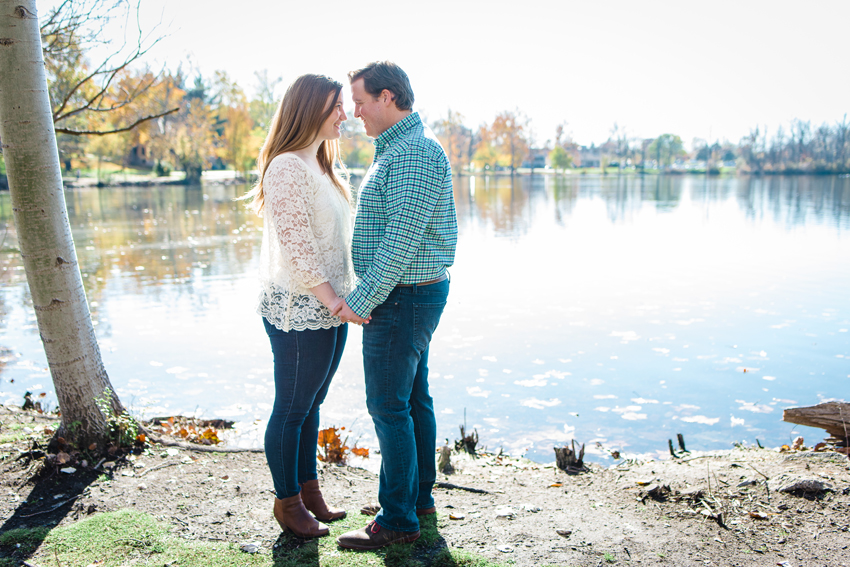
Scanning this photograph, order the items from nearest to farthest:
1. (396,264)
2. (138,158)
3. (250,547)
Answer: (396,264) → (250,547) → (138,158)

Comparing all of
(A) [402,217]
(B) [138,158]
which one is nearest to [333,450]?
(A) [402,217]

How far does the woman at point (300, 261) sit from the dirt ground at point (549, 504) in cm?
48

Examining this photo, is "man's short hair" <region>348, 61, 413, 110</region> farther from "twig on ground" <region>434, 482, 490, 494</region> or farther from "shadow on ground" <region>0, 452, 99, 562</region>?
"shadow on ground" <region>0, 452, 99, 562</region>

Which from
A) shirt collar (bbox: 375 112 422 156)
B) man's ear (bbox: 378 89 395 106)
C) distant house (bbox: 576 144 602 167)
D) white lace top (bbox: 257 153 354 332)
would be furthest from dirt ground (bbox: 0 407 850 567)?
distant house (bbox: 576 144 602 167)

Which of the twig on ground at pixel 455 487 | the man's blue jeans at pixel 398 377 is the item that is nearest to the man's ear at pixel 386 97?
the man's blue jeans at pixel 398 377

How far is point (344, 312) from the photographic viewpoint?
8.44 feet

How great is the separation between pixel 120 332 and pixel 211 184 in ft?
146

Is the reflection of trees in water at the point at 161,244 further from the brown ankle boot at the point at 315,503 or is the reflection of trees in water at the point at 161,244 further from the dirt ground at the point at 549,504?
the brown ankle boot at the point at 315,503

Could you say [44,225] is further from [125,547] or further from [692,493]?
[692,493]

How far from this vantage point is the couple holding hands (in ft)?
8.34

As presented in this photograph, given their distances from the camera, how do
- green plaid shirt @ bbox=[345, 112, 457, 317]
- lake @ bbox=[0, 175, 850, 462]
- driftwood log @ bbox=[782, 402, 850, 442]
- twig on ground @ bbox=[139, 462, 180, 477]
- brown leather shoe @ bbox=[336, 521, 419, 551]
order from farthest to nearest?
lake @ bbox=[0, 175, 850, 462]
driftwood log @ bbox=[782, 402, 850, 442]
twig on ground @ bbox=[139, 462, 180, 477]
brown leather shoe @ bbox=[336, 521, 419, 551]
green plaid shirt @ bbox=[345, 112, 457, 317]

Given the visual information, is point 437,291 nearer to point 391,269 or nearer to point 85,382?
point 391,269

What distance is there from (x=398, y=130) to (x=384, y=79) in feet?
0.72

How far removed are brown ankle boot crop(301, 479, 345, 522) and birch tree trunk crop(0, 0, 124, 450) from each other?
1.39m
